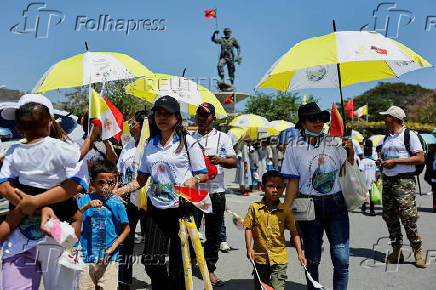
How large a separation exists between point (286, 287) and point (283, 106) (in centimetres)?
3040

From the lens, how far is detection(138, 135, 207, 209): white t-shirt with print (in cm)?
353

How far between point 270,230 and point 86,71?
277 cm

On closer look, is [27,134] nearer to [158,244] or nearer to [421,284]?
[158,244]

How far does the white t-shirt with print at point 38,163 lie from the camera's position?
2.53m

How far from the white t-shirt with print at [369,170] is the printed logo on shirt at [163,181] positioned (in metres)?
7.76

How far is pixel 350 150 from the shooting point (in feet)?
12.2

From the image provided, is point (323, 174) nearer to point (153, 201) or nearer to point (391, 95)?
point (153, 201)

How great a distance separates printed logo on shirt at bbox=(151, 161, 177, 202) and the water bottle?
1.76 ft

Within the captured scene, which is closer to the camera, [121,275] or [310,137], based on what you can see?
[310,137]

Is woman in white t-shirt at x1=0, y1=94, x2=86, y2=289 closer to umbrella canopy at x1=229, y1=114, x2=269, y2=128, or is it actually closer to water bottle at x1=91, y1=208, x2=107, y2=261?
water bottle at x1=91, y1=208, x2=107, y2=261

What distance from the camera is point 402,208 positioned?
5488mm

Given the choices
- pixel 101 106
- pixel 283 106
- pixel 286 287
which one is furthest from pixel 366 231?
pixel 283 106

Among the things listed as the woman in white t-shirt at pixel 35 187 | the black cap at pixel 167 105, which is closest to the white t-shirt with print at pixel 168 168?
the black cap at pixel 167 105

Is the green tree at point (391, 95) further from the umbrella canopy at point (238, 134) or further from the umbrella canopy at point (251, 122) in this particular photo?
the umbrella canopy at point (238, 134)
